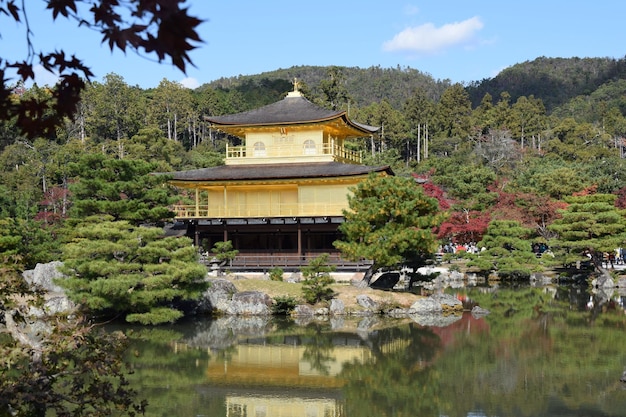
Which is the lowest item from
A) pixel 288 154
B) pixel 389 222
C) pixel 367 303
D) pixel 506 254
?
pixel 367 303

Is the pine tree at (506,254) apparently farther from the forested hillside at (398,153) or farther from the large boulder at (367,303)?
the large boulder at (367,303)

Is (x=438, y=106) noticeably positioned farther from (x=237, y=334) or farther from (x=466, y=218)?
(x=237, y=334)

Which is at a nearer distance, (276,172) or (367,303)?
(367,303)

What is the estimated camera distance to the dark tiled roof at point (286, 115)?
28953 millimetres

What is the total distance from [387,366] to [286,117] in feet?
54.2

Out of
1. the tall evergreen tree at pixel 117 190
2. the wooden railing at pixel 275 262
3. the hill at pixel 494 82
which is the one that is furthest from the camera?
the hill at pixel 494 82

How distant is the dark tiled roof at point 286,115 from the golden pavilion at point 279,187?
0.04m

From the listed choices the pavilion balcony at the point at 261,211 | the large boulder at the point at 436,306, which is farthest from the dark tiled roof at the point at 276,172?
the large boulder at the point at 436,306

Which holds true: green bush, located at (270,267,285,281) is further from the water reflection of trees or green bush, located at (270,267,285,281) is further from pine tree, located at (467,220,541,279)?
pine tree, located at (467,220,541,279)

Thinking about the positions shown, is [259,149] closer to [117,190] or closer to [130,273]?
[117,190]

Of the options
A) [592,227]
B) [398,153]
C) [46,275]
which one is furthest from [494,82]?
[46,275]

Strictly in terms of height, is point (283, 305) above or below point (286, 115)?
below

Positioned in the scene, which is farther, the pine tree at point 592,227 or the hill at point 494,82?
the hill at point 494,82

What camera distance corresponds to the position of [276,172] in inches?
1101
